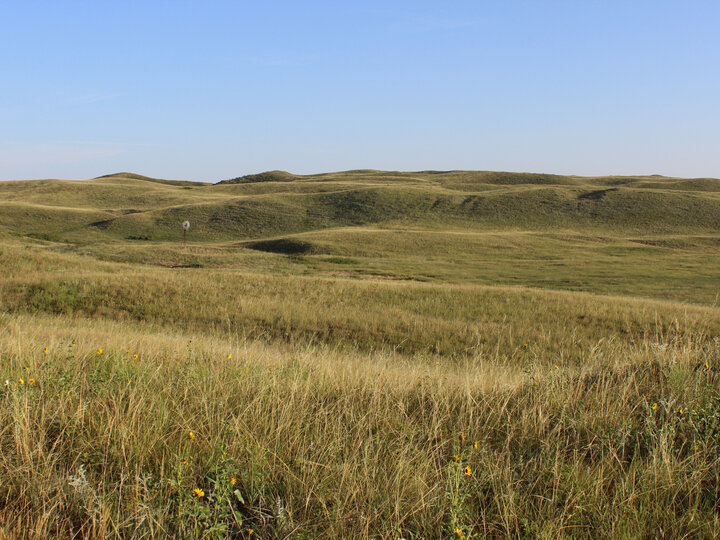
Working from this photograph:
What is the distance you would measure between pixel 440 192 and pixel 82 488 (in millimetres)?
87773

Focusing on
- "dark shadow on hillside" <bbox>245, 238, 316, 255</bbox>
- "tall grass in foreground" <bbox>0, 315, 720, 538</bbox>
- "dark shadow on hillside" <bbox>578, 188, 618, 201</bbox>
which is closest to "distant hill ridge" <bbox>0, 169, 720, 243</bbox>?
"dark shadow on hillside" <bbox>578, 188, 618, 201</bbox>

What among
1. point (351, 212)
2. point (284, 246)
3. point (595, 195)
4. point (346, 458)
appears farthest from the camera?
point (595, 195)

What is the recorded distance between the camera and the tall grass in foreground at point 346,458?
8.67 feet

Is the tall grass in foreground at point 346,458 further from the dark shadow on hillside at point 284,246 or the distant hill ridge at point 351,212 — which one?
the distant hill ridge at point 351,212

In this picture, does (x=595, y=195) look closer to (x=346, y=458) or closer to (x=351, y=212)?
(x=351, y=212)

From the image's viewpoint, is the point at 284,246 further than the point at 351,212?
No

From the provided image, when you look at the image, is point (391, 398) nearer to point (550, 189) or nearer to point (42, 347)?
point (42, 347)

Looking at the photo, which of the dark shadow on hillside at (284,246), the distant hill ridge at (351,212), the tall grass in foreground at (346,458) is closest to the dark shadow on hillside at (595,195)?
the distant hill ridge at (351,212)

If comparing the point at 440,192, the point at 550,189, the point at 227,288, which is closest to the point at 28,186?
the point at 440,192

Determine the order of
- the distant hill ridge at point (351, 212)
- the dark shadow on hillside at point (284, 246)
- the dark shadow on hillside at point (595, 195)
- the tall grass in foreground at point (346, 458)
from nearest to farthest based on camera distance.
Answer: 1. the tall grass in foreground at point (346, 458)
2. the dark shadow on hillside at point (284, 246)
3. the distant hill ridge at point (351, 212)
4. the dark shadow on hillside at point (595, 195)

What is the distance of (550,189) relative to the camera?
279 feet

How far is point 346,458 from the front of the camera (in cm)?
313

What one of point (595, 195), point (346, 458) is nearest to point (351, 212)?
point (595, 195)

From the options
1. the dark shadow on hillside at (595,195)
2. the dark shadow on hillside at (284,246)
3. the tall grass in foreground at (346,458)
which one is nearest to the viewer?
the tall grass in foreground at (346,458)
